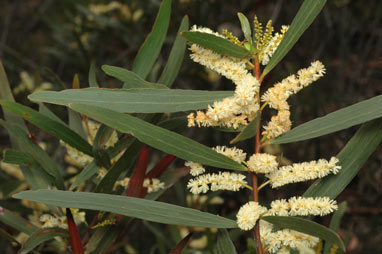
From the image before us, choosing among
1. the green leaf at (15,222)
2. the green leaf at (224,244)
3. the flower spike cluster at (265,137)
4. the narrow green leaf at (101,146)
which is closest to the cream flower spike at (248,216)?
the flower spike cluster at (265,137)

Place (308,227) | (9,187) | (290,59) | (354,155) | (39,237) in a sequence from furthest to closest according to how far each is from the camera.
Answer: (290,59) < (9,187) < (39,237) < (354,155) < (308,227)

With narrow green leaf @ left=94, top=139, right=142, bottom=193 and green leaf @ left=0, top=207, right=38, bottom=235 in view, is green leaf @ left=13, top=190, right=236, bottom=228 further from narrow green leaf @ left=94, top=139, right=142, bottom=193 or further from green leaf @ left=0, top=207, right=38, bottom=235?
green leaf @ left=0, top=207, right=38, bottom=235

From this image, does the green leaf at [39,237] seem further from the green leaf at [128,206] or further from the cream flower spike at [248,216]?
the cream flower spike at [248,216]

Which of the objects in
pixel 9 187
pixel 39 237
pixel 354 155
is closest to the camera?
pixel 354 155

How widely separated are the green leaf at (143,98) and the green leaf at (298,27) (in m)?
0.10

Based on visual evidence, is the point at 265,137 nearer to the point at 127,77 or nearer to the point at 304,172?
the point at 304,172

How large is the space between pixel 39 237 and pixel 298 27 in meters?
0.62

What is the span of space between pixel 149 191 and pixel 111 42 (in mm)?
1689

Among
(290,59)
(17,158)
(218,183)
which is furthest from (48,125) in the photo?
(290,59)

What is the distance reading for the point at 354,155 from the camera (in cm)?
82

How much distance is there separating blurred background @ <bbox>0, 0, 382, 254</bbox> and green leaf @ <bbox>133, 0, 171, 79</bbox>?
1.03 meters

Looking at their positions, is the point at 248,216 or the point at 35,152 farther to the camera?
the point at 35,152

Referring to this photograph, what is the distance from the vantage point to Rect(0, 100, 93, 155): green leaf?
830 millimetres

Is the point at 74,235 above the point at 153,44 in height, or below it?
below
